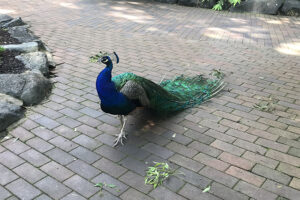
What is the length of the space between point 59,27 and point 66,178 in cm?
587

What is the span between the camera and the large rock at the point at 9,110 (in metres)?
3.52

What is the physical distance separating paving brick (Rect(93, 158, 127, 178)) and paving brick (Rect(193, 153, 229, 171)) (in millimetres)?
759

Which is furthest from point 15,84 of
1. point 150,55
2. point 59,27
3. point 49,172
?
point 59,27

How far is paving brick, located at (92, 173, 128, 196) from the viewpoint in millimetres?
2672

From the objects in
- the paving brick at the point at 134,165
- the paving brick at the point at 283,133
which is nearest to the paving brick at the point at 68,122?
the paving brick at the point at 134,165

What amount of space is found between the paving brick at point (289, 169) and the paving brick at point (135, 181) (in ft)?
4.22

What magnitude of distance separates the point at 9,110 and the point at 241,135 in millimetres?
2694

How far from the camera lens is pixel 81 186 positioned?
8.91 feet

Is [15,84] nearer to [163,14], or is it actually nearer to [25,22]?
[25,22]

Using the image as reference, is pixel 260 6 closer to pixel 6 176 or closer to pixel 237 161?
pixel 237 161

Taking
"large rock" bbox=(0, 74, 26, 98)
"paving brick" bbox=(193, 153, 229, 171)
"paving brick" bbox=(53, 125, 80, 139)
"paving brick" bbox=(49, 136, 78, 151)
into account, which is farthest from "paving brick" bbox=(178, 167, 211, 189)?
"large rock" bbox=(0, 74, 26, 98)

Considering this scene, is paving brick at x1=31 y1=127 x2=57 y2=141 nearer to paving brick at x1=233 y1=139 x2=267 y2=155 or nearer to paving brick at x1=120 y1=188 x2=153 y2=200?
paving brick at x1=120 y1=188 x2=153 y2=200

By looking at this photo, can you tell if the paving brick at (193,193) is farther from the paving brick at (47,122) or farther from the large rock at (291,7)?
the large rock at (291,7)

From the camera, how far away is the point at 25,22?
8.08m
